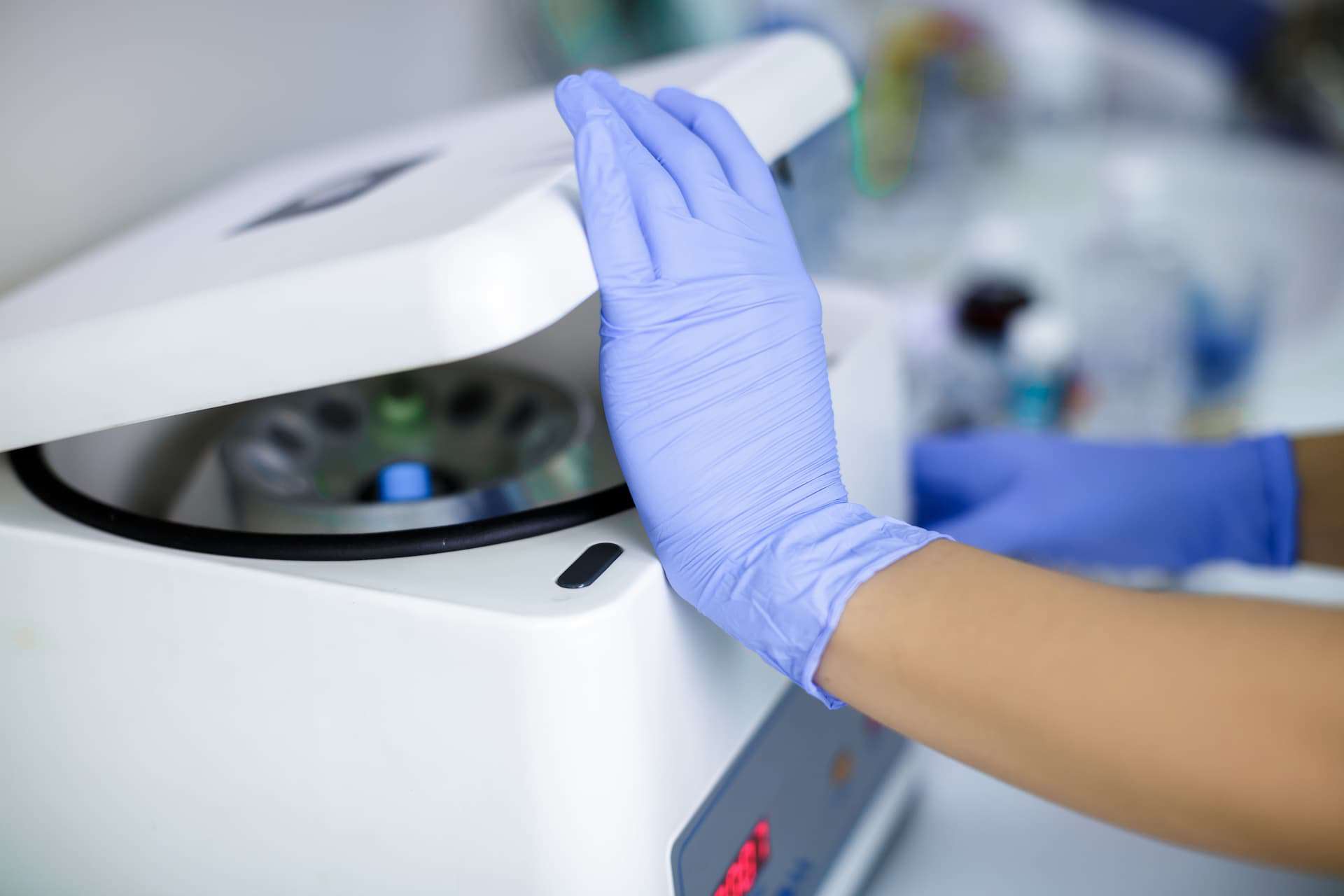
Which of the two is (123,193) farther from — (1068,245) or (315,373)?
(1068,245)

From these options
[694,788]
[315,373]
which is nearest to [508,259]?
[315,373]

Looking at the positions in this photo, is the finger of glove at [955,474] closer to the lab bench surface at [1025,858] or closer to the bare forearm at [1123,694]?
the lab bench surface at [1025,858]

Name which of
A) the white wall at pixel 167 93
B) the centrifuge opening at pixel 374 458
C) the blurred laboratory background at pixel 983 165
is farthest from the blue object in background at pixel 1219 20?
the centrifuge opening at pixel 374 458

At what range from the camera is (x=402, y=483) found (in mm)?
790

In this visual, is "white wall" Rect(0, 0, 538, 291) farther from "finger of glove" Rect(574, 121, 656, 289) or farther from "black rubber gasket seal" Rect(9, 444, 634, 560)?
"finger of glove" Rect(574, 121, 656, 289)

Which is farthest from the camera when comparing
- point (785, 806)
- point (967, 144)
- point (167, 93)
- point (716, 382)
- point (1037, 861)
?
point (967, 144)

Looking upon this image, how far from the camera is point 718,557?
62 centimetres

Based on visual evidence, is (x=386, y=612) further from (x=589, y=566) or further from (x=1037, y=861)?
(x=1037, y=861)

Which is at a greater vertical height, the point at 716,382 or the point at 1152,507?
the point at 716,382

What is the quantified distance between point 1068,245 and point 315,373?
174cm

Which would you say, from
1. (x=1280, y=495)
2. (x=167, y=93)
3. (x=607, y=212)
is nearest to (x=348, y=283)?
(x=607, y=212)

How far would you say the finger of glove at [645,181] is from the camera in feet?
2.05

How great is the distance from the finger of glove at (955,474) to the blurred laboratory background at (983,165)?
0.43 ft

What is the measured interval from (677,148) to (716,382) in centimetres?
15
